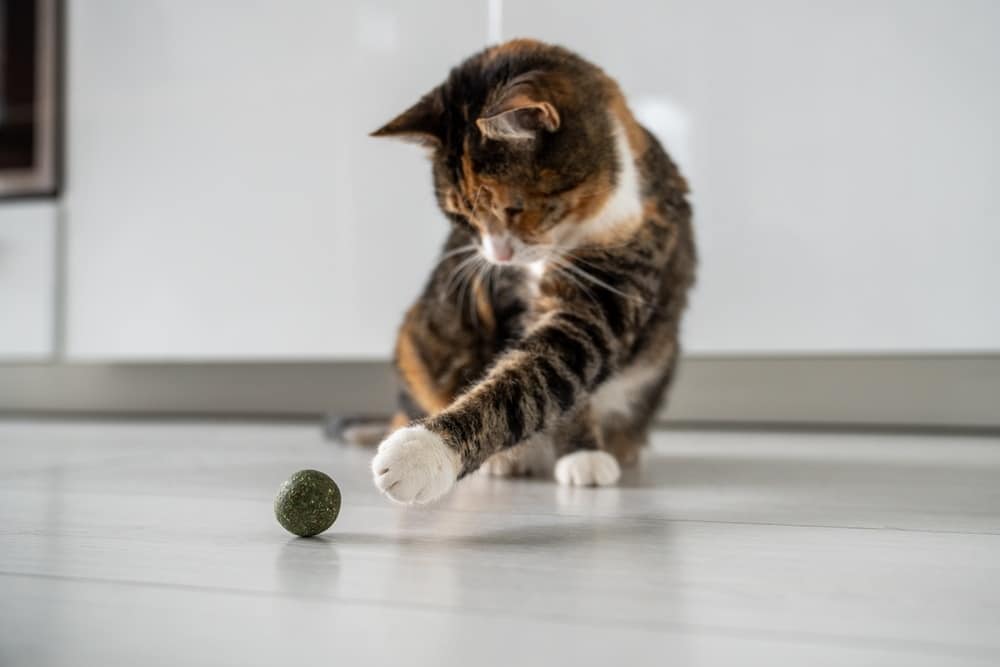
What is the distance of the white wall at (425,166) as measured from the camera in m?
A: 1.88

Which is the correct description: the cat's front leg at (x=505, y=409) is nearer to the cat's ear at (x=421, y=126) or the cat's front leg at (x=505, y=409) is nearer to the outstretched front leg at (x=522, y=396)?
the outstretched front leg at (x=522, y=396)

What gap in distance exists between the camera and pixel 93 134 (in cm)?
250

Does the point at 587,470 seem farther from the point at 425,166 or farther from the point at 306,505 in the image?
the point at 425,166

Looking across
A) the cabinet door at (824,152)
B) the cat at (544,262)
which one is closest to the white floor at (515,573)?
the cat at (544,262)

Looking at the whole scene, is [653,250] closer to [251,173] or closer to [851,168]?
[851,168]

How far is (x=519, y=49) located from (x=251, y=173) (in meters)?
1.18

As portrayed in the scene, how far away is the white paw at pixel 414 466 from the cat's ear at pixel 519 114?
1.41 ft

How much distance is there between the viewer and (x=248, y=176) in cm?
234

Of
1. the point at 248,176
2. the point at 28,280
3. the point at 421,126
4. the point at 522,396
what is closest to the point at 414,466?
the point at 522,396

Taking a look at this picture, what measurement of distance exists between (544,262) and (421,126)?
0.26 meters

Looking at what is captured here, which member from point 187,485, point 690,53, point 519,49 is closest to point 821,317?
point 690,53

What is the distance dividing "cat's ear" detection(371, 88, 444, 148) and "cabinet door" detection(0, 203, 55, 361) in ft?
5.48

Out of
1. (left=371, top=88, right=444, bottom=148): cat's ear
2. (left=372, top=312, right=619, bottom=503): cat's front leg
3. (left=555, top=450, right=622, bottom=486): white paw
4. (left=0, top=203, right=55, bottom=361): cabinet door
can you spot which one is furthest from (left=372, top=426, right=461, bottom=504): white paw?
(left=0, top=203, right=55, bottom=361): cabinet door

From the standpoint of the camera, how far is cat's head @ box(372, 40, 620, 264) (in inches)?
48.5
